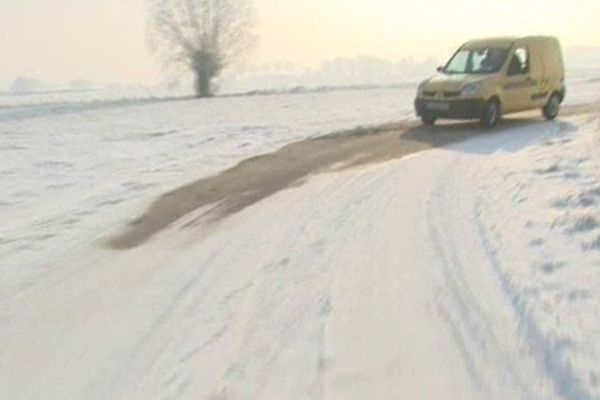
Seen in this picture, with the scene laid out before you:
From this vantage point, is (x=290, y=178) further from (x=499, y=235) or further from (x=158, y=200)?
(x=499, y=235)

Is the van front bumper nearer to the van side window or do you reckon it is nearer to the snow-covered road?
the van side window

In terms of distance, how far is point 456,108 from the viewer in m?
14.1

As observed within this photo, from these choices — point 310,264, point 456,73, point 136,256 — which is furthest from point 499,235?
point 456,73

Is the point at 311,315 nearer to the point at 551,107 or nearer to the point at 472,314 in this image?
the point at 472,314

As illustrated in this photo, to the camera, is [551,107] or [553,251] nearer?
[553,251]

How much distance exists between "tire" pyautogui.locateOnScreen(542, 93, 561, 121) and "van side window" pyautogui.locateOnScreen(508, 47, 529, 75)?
4.14ft

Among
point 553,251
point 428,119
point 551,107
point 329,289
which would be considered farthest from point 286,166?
point 551,107

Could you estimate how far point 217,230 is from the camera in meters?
7.45

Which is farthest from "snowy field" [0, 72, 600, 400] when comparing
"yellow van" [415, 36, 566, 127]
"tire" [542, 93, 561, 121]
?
"tire" [542, 93, 561, 121]

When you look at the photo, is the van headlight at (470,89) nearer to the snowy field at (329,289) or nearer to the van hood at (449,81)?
the van hood at (449,81)

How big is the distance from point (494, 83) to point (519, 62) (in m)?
1.35

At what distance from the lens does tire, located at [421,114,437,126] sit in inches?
588

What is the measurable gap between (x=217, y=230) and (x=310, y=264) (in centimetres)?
182

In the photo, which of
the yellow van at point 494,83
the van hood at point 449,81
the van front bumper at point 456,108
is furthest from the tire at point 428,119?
the van hood at point 449,81
